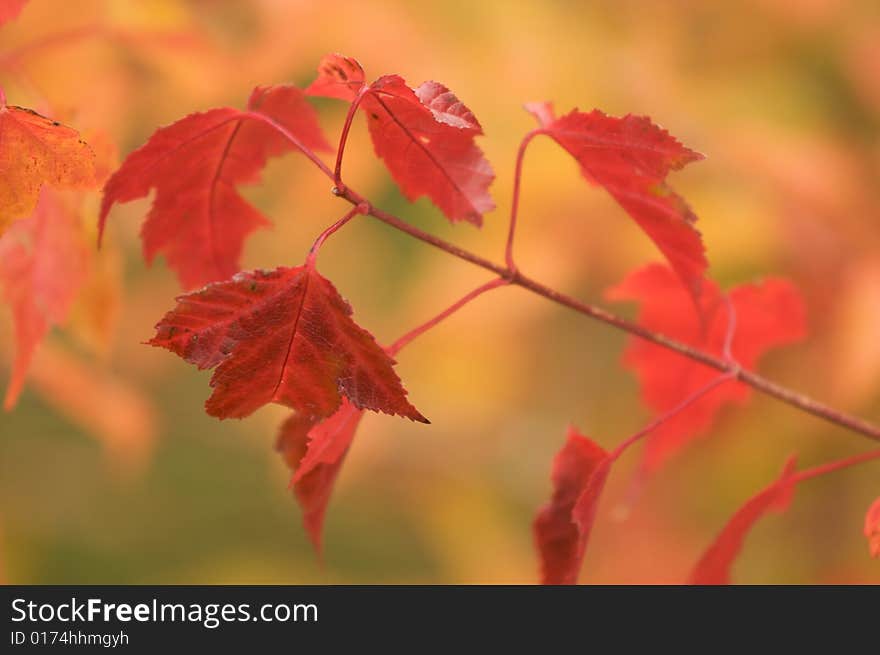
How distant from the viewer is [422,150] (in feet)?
1.44

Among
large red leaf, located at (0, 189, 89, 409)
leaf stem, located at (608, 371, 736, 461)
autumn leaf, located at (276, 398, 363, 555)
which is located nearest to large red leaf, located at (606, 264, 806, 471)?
leaf stem, located at (608, 371, 736, 461)

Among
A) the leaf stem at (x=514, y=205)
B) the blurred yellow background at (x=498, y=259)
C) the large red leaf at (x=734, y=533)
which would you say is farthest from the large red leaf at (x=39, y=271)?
the large red leaf at (x=734, y=533)

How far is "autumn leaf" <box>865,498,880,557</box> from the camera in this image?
16.1 inches

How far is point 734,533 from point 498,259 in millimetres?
621

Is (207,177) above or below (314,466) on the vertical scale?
above

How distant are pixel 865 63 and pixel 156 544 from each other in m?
1.15

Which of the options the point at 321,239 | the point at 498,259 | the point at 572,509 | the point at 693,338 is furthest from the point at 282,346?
the point at 498,259

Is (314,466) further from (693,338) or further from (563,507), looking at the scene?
(693,338)

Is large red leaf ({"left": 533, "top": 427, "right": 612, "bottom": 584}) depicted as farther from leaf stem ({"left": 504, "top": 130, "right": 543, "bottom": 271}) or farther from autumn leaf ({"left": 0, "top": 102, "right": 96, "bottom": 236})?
autumn leaf ({"left": 0, "top": 102, "right": 96, "bottom": 236})

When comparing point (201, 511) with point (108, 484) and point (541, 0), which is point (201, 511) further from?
point (541, 0)

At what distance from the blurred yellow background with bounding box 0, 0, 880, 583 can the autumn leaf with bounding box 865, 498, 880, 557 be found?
42 centimetres

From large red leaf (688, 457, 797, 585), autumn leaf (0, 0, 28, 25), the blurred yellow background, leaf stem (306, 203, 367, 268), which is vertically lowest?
large red leaf (688, 457, 797, 585)

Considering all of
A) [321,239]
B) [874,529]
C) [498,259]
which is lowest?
[874,529]

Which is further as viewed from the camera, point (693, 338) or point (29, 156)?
point (693, 338)
